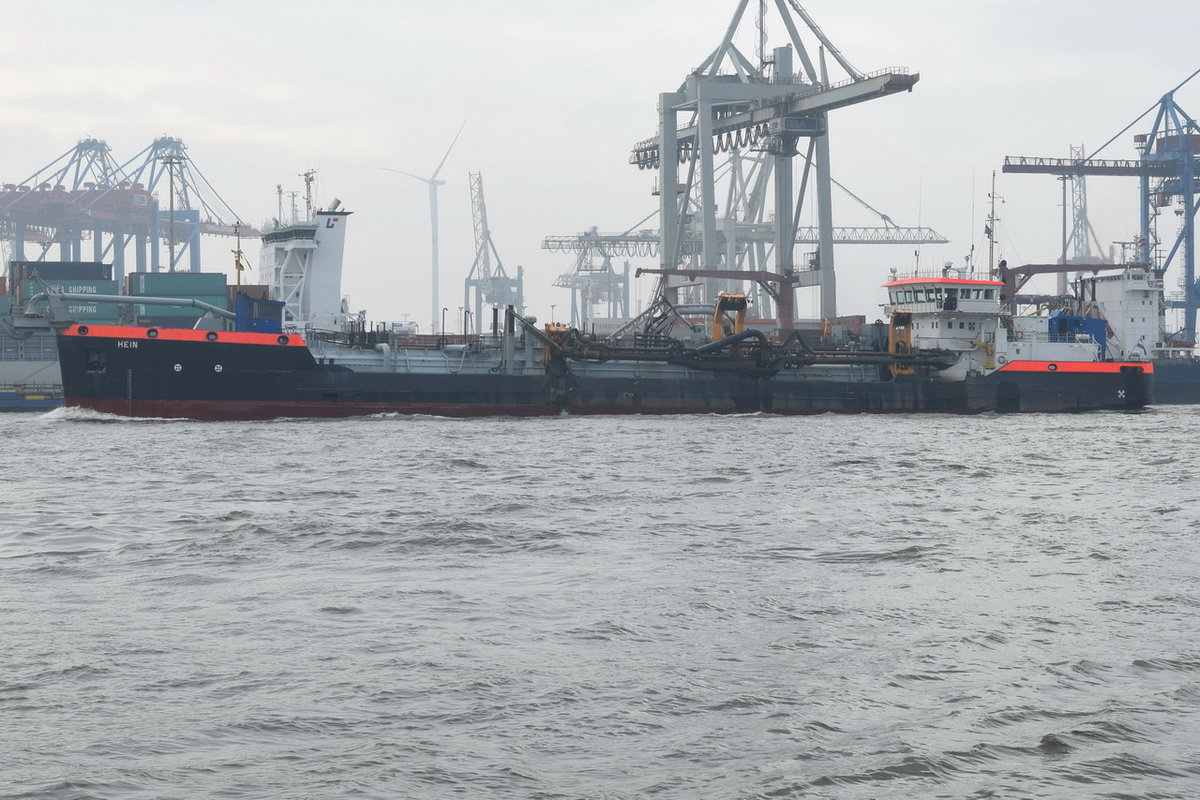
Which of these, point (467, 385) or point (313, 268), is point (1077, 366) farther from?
point (313, 268)

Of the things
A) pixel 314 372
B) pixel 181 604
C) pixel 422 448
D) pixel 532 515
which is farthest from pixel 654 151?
pixel 181 604

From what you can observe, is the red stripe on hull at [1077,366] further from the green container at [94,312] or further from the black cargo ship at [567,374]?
the green container at [94,312]

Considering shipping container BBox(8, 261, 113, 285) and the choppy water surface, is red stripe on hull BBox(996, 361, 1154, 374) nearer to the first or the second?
the choppy water surface

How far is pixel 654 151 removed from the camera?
94.3 meters

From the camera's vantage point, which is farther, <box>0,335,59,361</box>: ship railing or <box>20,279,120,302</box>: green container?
<box>20,279,120,302</box>: green container

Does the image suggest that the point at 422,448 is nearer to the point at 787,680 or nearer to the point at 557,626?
the point at 557,626

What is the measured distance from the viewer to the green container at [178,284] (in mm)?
75250

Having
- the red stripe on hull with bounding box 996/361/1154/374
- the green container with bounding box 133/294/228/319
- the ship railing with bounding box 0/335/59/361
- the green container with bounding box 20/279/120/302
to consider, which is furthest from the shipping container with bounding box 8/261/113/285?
the red stripe on hull with bounding box 996/361/1154/374

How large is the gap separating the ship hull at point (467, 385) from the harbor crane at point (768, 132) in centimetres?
2009

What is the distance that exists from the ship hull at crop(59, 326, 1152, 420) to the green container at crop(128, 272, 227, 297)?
96.3 feet

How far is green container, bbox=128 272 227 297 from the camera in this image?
75.2 m

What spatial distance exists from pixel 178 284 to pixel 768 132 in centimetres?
3995

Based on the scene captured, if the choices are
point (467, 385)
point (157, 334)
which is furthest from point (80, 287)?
point (467, 385)

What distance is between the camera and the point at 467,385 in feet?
163
